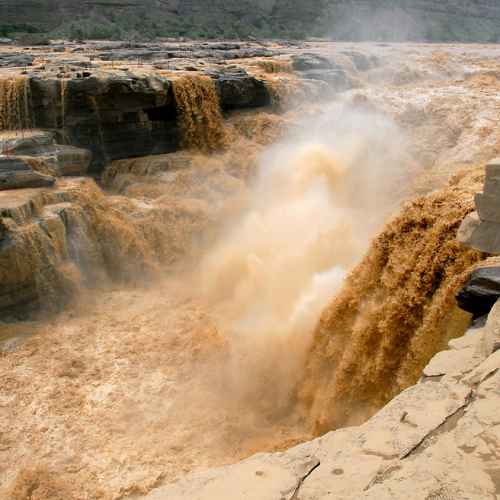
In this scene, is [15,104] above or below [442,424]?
above

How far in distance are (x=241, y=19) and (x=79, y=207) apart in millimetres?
24496

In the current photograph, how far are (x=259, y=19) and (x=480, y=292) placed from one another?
95.3ft

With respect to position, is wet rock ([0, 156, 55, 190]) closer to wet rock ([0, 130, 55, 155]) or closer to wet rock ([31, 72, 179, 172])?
wet rock ([0, 130, 55, 155])

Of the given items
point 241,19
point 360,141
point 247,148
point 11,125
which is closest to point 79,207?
point 11,125

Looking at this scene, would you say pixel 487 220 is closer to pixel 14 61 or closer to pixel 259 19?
pixel 14 61

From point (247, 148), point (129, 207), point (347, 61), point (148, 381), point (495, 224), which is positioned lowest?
point (148, 381)

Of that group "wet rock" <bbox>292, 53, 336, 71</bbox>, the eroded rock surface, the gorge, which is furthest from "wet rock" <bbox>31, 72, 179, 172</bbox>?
the eroded rock surface

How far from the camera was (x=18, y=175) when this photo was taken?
8.37 meters

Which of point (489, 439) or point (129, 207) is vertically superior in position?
point (489, 439)

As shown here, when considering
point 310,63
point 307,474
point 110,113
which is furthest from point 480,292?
point 310,63

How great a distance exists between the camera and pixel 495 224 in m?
4.31

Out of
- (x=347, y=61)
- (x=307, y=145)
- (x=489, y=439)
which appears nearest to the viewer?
(x=489, y=439)

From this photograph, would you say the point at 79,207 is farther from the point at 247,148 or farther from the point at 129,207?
the point at 247,148

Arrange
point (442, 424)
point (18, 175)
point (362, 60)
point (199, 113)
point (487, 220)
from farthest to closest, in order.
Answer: point (362, 60) → point (199, 113) → point (18, 175) → point (487, 220) → point (442, 424)
